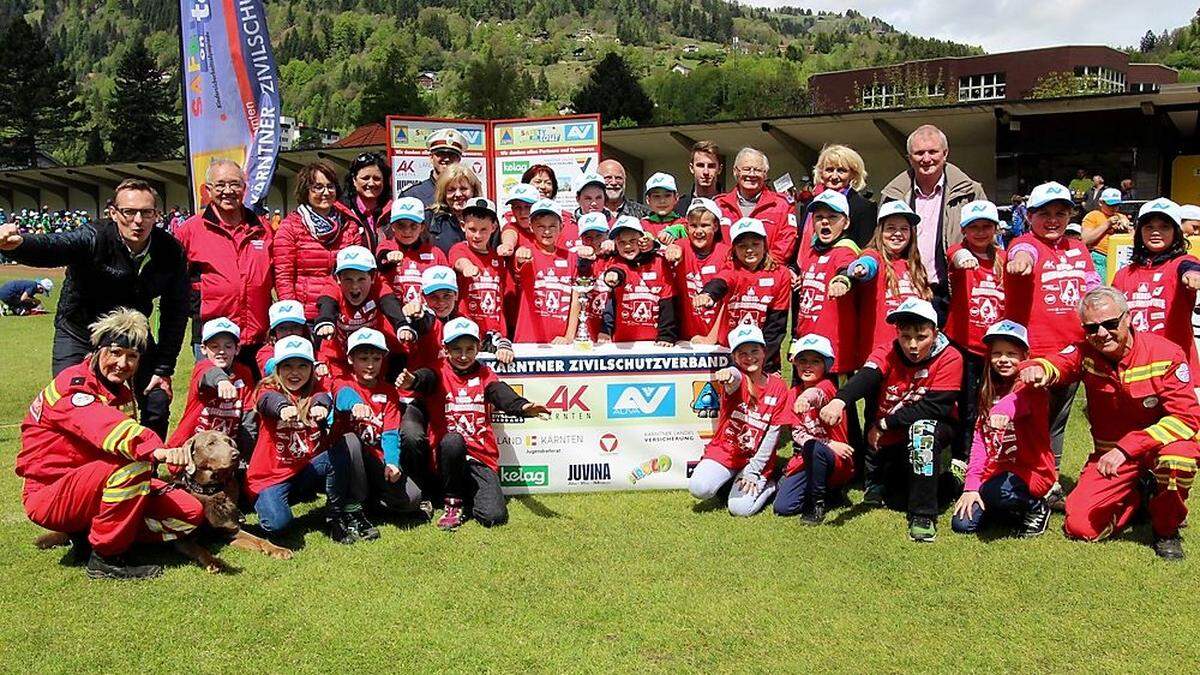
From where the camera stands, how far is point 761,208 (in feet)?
22.4

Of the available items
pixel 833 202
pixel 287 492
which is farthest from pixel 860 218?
pixel 287 492

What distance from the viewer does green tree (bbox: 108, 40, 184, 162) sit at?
78625 mm

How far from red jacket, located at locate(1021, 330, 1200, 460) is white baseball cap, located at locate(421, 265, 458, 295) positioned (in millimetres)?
3377

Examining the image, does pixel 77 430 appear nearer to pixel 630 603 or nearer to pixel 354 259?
pixel 354 259

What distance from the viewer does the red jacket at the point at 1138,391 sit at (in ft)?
16.3

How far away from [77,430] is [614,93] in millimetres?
72382

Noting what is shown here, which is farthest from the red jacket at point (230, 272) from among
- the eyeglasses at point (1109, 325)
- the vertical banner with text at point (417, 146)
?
the vertical banner with text at point (417, 146)

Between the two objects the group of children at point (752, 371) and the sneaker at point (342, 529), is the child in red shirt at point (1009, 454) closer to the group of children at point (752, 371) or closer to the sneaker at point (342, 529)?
the group of children at point (752, 371)

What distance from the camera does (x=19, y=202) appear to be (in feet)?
166

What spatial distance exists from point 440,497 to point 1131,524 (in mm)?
4168

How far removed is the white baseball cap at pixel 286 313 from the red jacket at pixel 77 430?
907mm

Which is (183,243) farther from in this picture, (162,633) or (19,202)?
(19,202)

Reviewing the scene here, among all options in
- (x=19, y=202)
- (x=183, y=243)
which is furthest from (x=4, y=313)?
(x=19, y=202)

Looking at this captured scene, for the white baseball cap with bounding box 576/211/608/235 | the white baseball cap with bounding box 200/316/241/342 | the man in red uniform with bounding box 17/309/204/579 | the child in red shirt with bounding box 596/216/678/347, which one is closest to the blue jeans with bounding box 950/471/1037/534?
the child in red shirt with bounding box 596/216/678/347
